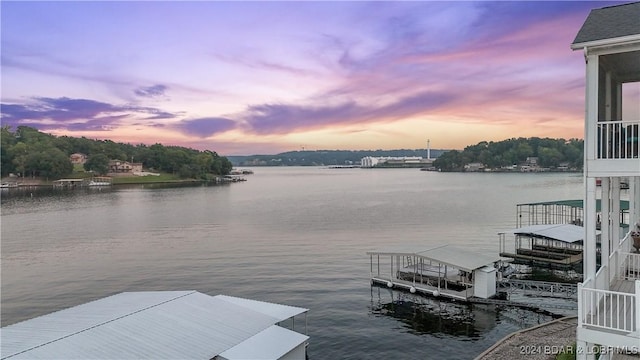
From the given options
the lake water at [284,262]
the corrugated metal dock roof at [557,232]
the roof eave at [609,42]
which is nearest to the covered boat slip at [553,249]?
the corrugated metal dock roof at [557,232]

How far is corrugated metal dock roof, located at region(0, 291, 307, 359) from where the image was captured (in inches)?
550

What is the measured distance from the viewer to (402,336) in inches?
915

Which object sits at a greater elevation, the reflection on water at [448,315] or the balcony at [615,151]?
the balcony at [615,151]

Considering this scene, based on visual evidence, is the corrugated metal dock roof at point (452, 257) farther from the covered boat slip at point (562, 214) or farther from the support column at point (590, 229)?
the support column at point (590, 229)

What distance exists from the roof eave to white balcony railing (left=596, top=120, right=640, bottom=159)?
170cm

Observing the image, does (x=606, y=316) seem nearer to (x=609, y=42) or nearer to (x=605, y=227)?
(x=605, y=227)

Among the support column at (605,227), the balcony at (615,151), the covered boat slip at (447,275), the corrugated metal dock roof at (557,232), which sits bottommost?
the covered boat slip at (447,275)

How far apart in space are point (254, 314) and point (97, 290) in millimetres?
20962

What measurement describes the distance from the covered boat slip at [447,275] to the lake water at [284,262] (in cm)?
106

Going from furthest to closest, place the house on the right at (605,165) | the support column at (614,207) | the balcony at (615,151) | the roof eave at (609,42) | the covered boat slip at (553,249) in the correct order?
the covered boat slip at (553,249) < the support column at (614,207) < the balcony at (615,151) < the roof eave at (609,42) < the house on the right at (605,165)

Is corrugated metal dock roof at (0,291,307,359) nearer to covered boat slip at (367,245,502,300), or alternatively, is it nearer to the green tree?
covered boat slip at (367,245,502,300)

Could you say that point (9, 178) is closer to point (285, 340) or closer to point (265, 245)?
point (265, 245)

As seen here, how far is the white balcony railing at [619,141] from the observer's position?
10405mm

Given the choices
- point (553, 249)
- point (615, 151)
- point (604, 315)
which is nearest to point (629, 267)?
point (615, 151)
